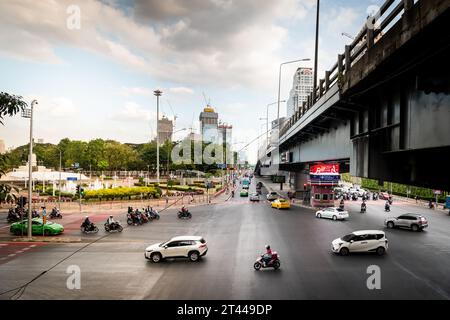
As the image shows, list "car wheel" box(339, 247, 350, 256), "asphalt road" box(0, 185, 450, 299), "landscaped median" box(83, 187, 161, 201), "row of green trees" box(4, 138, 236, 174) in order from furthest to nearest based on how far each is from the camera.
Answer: "row of green trees" box(4, 138, 236, 174), "landscaped median" box(83, 187, 161, 201), "car wheel" box(339, 247, 350, 256), "asphalt road" box(0, 185, 450, 299)

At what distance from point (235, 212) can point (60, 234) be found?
65.4ft

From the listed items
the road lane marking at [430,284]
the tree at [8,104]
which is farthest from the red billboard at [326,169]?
the tree at [8,104]

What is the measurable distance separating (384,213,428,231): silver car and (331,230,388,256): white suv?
34.1ft

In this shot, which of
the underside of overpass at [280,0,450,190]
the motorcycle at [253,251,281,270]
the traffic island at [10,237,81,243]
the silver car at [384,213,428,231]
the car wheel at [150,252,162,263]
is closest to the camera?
the underside of overpass at [280,0,450,190]

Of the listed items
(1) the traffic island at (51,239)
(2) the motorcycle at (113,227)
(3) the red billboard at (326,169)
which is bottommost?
(1) the traffic island at (51,239)

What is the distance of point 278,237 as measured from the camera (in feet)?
79.5

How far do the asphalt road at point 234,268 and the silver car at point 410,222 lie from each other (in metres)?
0.73

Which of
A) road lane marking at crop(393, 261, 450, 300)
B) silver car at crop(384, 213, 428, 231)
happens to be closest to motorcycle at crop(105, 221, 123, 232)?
road lane marking at crop(393, 261, 450, 300)

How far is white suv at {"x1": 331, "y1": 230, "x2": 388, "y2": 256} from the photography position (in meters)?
19.3

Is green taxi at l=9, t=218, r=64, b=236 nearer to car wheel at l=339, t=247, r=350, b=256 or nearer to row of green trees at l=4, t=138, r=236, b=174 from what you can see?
car wheel at l=339, t=247, r=350, b=256

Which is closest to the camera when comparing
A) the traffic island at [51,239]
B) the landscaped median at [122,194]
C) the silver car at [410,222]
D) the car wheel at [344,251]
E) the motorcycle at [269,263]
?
the motorcycle at [269,263]

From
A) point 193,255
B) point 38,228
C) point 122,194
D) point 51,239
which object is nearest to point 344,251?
point 193,255

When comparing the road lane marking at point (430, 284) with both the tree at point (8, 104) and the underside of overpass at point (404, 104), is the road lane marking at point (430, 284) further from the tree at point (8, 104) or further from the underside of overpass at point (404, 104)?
the tree at point (8, 104)

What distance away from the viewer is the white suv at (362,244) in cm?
1927
